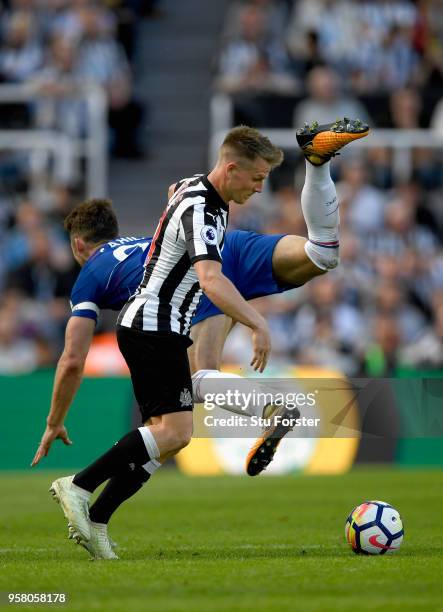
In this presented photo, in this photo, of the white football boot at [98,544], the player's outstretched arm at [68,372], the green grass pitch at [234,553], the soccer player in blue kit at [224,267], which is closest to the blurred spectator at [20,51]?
the green grass pitch at [234,553]

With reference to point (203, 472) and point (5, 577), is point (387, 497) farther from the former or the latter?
point (5, 577)

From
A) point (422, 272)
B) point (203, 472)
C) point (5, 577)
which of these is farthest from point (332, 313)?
point (5, 577)

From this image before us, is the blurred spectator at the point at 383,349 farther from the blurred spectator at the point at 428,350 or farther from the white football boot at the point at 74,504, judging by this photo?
the white football boot at the point at 74,504

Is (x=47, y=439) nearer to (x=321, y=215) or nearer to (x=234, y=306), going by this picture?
(x=234, y=306)

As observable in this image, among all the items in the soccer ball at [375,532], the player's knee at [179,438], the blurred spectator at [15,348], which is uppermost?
the player's knee at [179,438]

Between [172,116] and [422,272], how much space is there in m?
5.35

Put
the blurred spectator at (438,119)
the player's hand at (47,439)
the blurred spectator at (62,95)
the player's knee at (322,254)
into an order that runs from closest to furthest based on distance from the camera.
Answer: the player's hand at (47,439), the player's knee at (322,254), the blurred spectator at (438,119), the blurred spectator at (62,95)

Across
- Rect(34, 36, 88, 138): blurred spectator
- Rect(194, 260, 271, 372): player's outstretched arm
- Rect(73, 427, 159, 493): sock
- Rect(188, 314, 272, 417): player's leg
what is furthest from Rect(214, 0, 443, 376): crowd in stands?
Rect(194, 260, 271, 372): player's outstretched arm

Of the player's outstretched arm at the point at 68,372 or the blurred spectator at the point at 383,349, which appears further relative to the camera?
the blurred spectator at the point at 383,349

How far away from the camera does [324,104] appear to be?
17.9m

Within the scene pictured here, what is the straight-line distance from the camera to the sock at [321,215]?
8219 mm

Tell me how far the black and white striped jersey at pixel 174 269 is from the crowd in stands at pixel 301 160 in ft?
26.4

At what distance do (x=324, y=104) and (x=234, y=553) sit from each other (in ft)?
36.0

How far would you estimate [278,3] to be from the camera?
19.9 metres
